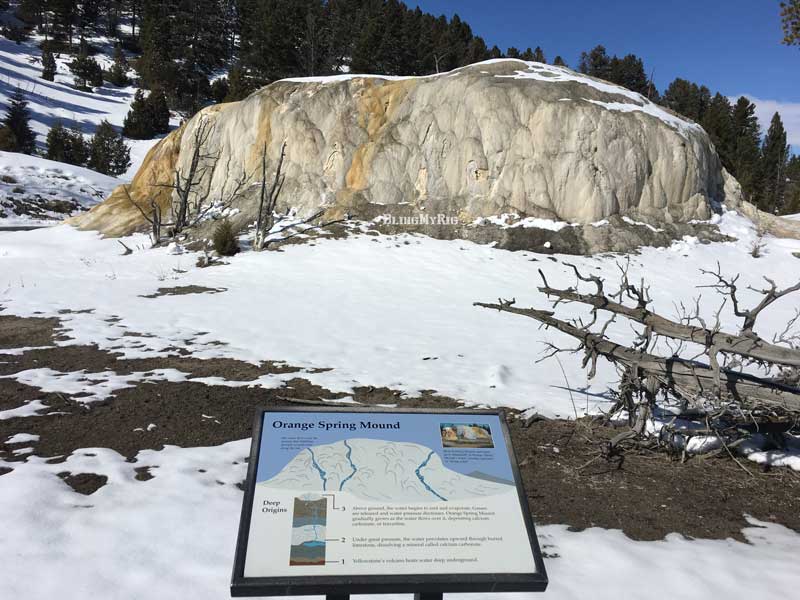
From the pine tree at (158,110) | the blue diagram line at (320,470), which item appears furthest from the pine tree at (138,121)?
the blue diagram line at (320,470)

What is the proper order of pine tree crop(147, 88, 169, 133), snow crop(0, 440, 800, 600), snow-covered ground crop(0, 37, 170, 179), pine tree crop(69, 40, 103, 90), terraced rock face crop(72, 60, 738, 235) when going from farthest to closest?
pine tree crop(69, 40, 103, 90) → pine tree crop(147, 88, 169, 133) → snow-covered ground crop(0, 37, 170, 179) → terraced rock face crop(72, 60, 738, 235) → snow crop(0, 440, 800, 600)

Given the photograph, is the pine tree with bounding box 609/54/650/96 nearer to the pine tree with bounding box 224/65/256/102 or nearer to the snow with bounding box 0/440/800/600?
the pine tree with bounding box 224/65/256/102

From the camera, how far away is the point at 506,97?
1894 centimetres

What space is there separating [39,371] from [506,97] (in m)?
17.1

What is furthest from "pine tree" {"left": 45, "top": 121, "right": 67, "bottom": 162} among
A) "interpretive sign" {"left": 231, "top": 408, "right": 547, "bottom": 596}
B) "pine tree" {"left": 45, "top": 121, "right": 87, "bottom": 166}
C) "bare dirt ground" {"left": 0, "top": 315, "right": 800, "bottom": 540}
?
"interpretive sign" {"left": 231, "top": 408, "right": 547, "bottom": 596}

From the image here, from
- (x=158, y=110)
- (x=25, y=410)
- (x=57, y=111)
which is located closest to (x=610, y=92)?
(x=25, y=410)

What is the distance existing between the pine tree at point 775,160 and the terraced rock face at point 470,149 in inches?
1199

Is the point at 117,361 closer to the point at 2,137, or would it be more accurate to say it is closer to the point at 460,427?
the point at 460,427

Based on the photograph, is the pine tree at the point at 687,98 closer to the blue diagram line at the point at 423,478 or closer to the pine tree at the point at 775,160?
the pine tree at the point at 775,160

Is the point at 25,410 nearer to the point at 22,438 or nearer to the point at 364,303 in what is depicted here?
the point at 22,438

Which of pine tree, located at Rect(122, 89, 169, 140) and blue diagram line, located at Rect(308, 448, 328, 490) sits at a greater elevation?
pine tree, located at Rect(122, 89, 169, 140)

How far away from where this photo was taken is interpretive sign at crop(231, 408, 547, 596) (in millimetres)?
2184

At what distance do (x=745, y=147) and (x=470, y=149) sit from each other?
33.9 meters

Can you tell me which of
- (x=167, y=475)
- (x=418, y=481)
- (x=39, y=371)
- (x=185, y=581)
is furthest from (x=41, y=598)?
(x=39, y=371)
